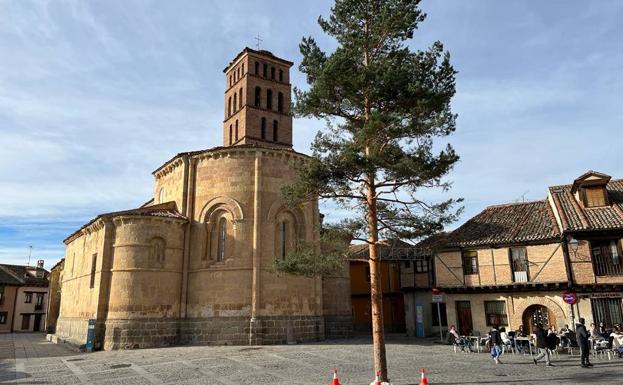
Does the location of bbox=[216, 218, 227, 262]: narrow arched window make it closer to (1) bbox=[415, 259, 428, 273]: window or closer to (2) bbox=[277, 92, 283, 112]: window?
(1) bbox=[415, 259, 428, 273]: window

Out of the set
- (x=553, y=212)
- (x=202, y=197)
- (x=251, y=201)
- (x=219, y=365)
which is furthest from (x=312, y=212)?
(x=553, y=212)

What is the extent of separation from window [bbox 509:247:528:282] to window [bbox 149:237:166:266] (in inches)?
768

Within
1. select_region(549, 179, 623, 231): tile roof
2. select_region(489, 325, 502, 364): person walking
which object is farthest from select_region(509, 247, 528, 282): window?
select_region(489, 325, 502, 364): person walking

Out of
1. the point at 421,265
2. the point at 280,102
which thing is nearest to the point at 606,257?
the point at 421,265

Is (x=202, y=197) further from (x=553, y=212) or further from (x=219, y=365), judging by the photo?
(x=553, y=212)

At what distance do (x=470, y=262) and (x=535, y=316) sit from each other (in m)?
4.29

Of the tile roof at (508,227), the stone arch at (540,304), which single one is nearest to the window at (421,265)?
the tile roof at (508,227)

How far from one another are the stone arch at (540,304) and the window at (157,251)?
19.6 m

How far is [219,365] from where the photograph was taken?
16.6m

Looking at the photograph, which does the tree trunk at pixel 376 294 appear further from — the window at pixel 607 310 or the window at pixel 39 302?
the window at pixel 39 302

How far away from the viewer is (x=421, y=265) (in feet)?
98.9

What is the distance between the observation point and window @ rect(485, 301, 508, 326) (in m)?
24.4

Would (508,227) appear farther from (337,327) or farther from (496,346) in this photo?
(337,327)

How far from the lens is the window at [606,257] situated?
22094mm
